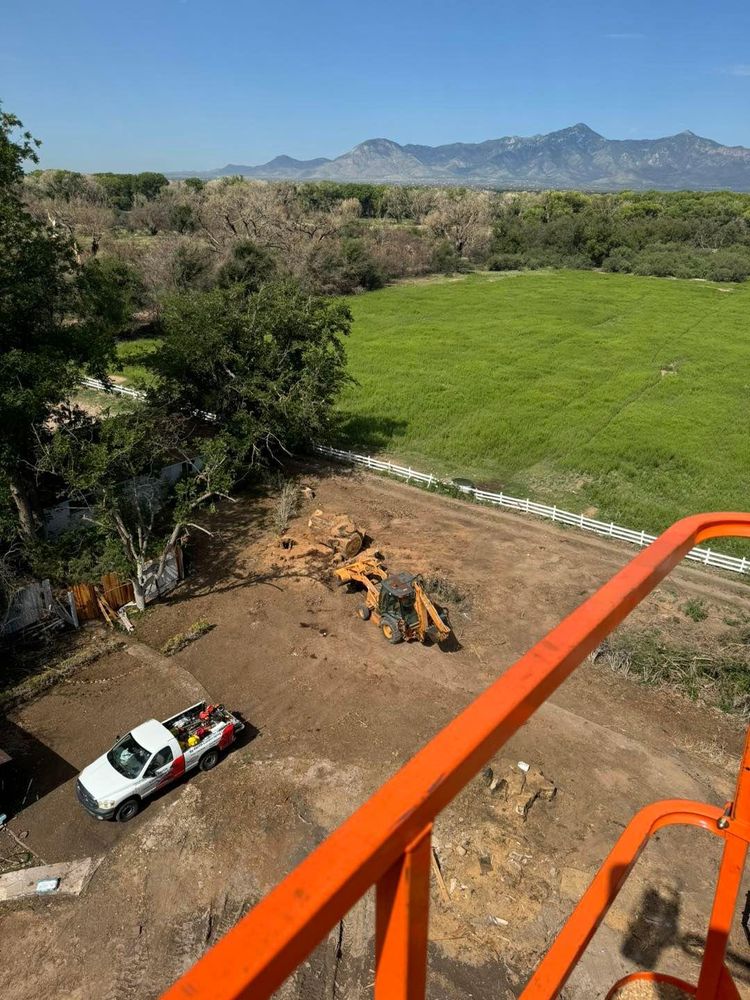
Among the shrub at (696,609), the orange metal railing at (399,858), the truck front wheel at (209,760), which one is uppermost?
the orange metal railing at (399,858)

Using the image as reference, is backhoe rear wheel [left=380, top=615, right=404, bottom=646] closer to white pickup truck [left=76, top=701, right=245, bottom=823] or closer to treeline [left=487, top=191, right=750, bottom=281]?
white pickup truck [left=76, top=701, right=245, bottom=823]

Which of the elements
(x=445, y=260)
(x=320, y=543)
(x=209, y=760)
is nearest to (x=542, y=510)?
(x=320, y=543)

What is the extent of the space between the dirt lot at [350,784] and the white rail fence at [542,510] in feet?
3.60

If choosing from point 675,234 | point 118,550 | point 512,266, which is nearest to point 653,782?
point 118,550

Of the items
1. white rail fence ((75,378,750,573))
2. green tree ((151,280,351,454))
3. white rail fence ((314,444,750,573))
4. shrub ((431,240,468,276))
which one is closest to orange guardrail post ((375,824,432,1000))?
white rail fence ((75,378,750,573))

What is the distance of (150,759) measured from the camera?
488 inches

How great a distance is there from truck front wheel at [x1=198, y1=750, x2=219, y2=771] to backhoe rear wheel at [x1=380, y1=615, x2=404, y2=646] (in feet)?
18.1

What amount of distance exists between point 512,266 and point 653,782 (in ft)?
289

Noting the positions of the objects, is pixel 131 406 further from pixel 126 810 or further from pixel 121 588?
pixel 126 810

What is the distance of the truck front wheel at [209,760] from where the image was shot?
1315 cm

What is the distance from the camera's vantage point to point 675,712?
1508 cm

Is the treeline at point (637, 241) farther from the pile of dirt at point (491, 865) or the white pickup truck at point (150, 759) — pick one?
the white pickup truck at point (150, 759)

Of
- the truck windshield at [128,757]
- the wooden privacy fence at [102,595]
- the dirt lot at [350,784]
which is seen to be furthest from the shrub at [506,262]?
the truck windshield at [128,757]

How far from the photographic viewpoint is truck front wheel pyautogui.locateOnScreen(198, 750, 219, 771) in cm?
1315
